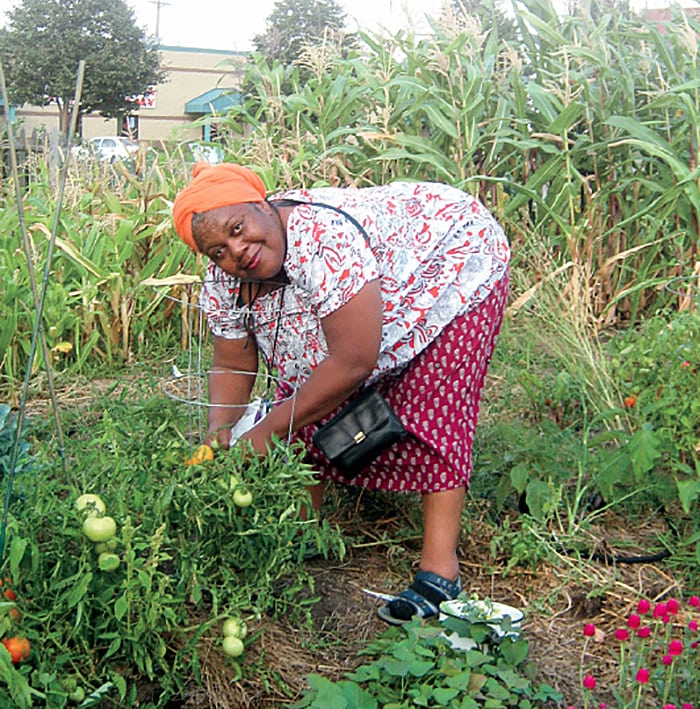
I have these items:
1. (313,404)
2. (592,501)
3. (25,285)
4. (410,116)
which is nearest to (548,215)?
(410,116)

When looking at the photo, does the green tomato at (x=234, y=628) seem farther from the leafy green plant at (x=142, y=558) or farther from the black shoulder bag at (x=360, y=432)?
the black shoulder bag at (x=360, y=432)

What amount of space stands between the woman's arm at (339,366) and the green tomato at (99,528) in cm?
50

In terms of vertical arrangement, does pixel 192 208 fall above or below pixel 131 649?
above

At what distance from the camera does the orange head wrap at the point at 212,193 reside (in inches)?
78.0

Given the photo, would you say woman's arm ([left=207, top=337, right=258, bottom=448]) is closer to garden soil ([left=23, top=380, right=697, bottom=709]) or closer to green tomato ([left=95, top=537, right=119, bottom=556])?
garden soil ([left=23, top=380, right=697, bottom=709])

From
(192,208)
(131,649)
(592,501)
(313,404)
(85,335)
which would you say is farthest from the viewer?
(85,335)

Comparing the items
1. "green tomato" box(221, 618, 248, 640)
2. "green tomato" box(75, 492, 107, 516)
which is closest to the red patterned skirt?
"green tomato" box(221, 618, 248, 640)

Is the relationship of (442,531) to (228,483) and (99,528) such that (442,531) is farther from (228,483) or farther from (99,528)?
(99,528)

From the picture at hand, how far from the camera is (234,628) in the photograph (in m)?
1.79

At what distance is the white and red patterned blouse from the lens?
7.47ft

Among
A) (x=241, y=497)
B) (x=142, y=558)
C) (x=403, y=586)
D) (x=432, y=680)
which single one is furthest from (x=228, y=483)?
(x=403, y=586)

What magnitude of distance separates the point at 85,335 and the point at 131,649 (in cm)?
237

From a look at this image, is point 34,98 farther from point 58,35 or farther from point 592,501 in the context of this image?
point 592,501

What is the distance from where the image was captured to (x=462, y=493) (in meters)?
2.41
